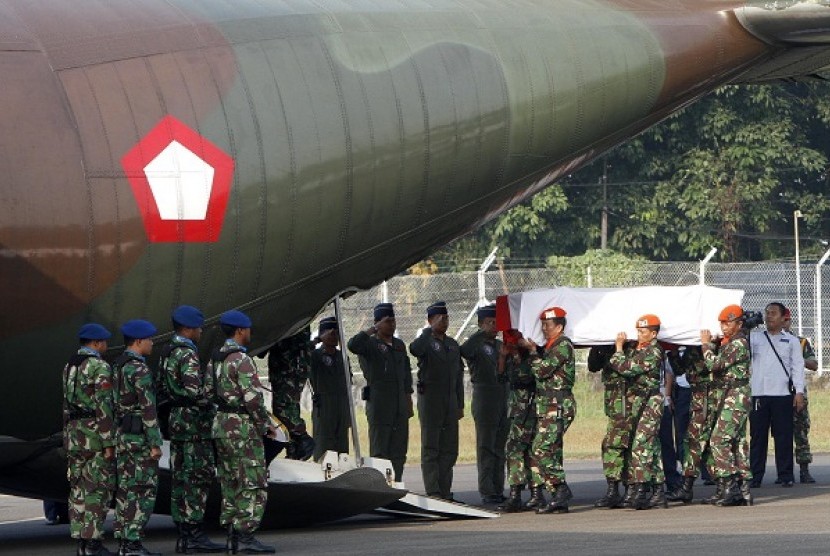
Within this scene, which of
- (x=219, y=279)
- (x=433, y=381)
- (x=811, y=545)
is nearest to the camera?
(x=811, y=545)

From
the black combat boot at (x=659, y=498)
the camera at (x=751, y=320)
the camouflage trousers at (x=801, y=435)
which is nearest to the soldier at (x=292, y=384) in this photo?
the black combat boot at (x=659, y=498)

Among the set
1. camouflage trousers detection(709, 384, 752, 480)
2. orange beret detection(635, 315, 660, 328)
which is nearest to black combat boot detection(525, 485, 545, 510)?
camouflage trousers detection(709, 384, 752, 480)

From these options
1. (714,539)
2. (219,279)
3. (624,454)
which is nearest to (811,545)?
(714,539)

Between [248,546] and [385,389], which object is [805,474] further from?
[248,546]

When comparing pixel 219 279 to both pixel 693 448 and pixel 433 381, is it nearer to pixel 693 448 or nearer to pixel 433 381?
pixel 433 381

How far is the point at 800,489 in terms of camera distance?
714 inches

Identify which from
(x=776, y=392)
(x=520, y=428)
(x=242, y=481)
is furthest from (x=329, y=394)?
(x=776, y=392)

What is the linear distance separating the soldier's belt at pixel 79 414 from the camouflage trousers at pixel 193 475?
86 cm

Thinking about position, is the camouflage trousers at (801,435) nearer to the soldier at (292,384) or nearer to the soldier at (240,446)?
the soldier at (292,384)

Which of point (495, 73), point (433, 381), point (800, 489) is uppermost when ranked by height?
point (495, 73)

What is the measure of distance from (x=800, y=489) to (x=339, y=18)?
25.3ft

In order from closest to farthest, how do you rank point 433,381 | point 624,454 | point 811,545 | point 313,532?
point 811,545 → point 313,532 → point 624,454 → point 433,381

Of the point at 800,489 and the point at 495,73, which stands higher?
the point at 495,73

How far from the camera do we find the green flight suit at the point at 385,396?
16953 millimetres
